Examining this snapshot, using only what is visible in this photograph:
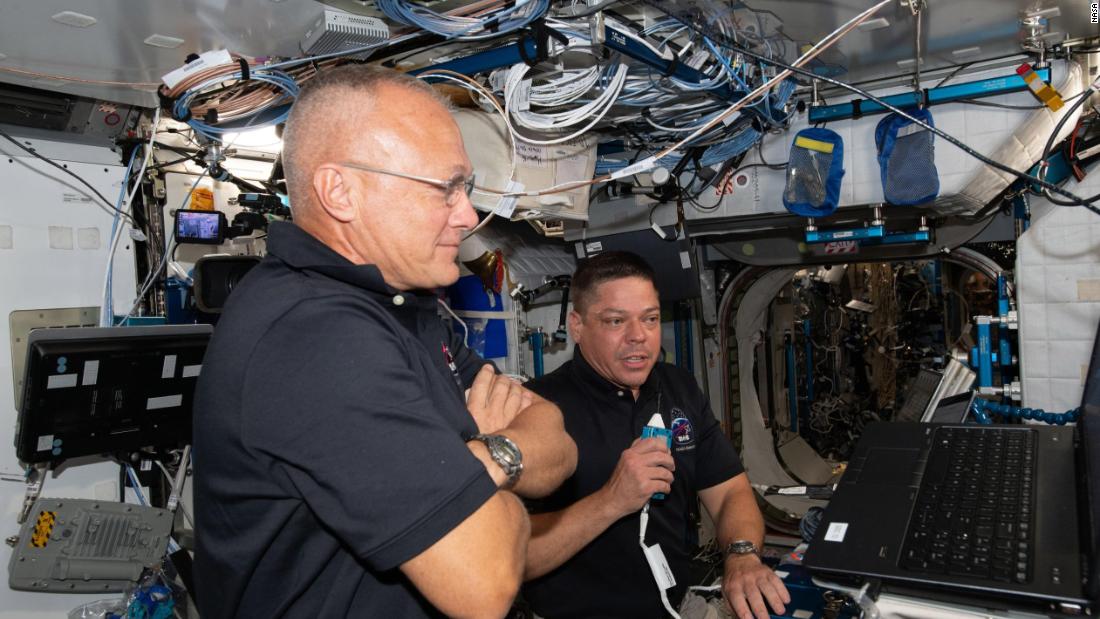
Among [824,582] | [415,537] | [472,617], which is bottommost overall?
[824,582]

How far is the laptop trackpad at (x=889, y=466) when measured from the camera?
2.02 m

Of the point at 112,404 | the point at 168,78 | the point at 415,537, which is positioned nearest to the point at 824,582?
the point at 415,537

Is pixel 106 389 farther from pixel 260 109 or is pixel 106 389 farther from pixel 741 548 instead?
pixel 741 548

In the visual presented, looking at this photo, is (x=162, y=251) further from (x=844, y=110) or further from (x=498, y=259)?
(x=844, y=110)

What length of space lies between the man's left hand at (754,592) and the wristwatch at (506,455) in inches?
31.8

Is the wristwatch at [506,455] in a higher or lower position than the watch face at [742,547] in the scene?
higher

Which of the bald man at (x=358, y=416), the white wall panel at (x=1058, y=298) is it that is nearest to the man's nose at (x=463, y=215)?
the bald man at (x=358, y=416)

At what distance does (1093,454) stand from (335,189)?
1.77 meters

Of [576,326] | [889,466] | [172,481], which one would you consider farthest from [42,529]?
[889,466]

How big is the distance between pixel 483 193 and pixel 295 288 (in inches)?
85.5

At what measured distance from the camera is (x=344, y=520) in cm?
108

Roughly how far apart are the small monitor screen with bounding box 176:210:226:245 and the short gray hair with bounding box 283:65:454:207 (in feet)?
7.05

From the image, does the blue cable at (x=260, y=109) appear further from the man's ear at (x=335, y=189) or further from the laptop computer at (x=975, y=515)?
the laptop computer at (x=975, y=515)

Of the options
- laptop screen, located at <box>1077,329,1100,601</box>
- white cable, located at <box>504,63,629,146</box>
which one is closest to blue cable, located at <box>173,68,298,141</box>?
white cable, located at <box>504,63,629,146</box>
